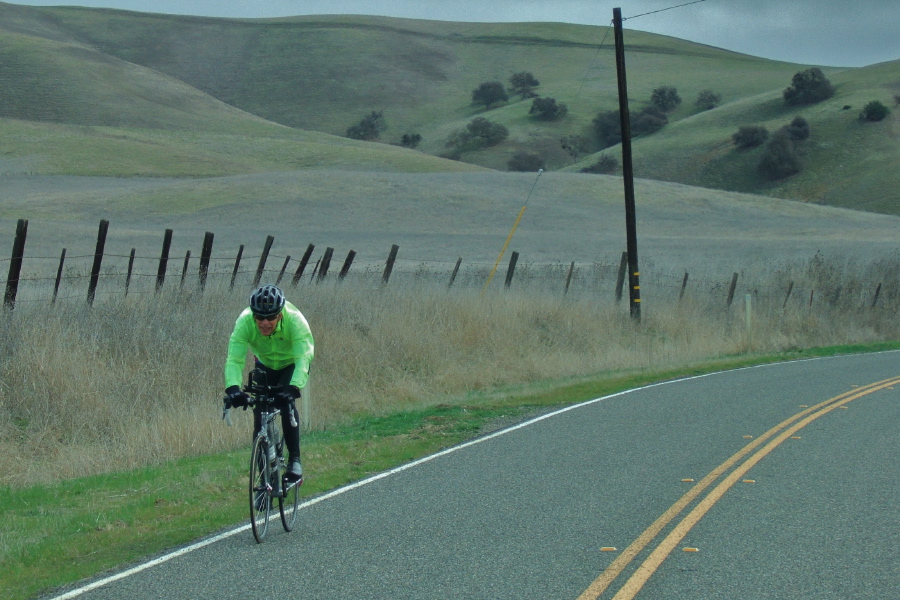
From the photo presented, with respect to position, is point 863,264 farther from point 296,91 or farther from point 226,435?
point 296,91

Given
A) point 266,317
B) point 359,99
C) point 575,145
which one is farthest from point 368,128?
point 266,317

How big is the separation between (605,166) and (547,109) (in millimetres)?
33960

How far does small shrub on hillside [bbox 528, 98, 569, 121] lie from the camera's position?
485 ft

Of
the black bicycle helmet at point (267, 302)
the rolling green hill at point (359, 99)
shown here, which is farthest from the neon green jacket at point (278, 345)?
the rolling green hill at point (359, 99)

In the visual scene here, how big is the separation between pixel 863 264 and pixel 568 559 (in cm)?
3819

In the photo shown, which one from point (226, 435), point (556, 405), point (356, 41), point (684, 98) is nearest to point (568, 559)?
point (226, 435)

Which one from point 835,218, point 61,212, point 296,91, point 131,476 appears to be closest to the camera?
point 131,476

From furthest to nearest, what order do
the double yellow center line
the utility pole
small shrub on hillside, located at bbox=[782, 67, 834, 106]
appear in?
small shrub on hillside, located at bbox=[782, 67, 834, 106]
the utility pole
the double yellow center line

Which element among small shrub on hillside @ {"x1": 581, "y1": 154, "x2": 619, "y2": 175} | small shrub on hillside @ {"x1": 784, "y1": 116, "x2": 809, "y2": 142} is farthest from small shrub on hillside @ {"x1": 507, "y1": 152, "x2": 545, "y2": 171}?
small shrub on hillside @ {"x1": 784, "y1": 116, "x2": 809, "y2": 142}

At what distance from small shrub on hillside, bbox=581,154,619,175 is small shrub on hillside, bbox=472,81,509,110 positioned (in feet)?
173

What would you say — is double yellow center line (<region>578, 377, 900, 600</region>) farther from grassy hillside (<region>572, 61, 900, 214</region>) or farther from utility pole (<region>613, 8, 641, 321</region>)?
grassy hillside (<region>572, 61, 900, 214</region>)

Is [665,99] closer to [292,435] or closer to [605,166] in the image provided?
[605,166]

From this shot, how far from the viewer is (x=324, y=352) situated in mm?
18438

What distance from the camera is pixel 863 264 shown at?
41.8m
